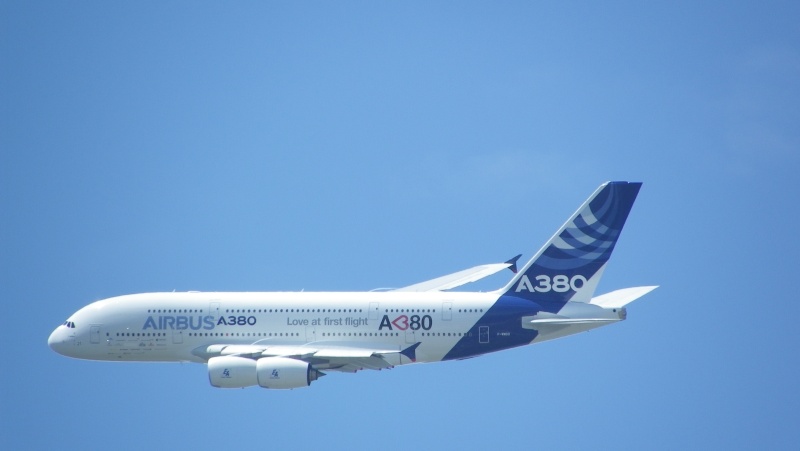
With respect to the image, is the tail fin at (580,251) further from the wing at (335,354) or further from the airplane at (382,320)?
the wing at (335,354)

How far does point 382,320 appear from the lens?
92938 mm

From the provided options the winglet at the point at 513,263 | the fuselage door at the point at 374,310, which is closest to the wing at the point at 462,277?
the winglet at the point at 513,263

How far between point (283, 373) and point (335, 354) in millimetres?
3900

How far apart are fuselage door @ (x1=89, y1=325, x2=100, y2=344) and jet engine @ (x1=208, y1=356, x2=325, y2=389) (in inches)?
426

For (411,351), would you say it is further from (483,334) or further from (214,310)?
(214,310)

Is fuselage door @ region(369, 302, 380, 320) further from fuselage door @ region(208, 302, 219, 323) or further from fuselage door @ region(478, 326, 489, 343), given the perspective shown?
fuselage door @ region(208, 302, 219, 323)

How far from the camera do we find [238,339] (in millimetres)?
94750

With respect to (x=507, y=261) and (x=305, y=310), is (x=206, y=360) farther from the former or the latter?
(x=507, y=261)

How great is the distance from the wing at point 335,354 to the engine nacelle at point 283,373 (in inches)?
78.5

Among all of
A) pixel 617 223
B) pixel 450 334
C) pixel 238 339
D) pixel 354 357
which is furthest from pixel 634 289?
pixel 238 339

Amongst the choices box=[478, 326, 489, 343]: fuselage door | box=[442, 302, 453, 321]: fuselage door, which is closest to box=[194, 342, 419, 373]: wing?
box=[442, 302, 453, 321]: fuselage door

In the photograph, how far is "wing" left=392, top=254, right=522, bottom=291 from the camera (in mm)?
102750

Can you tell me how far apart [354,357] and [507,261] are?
20.4m

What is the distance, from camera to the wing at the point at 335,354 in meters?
91.8
